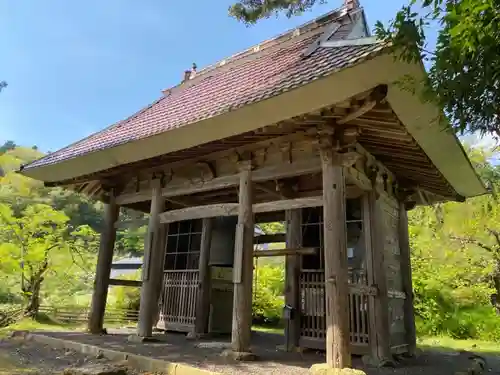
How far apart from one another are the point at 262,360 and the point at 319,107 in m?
3.33

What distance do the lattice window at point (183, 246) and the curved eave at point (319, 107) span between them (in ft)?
9.87

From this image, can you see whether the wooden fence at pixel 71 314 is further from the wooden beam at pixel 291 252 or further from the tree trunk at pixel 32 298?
the wooden beam at pixel 291 252

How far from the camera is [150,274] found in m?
6.45

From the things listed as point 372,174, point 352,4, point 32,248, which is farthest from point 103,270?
point 352,4

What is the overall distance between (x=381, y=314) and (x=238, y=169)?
9.91ft

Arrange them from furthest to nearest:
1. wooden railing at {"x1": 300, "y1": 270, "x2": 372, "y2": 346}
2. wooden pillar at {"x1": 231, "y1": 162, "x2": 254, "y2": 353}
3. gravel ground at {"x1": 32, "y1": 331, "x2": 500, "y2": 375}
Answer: wooden railing at {"x1": 300, "y1": 270, "x2": 372, "y2": 346} < wooden pillar at {"x1": 231, "y1": 162, "x2": 254, "y2": 353} < gravel ground at {"x1": 32, "y1": 331, "x2": 500, "y2": 375}

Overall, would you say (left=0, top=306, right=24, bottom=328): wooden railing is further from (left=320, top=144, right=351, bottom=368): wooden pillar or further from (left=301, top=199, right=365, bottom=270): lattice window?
(left=320, top=144, right=351, bottom=368): wooden pillar

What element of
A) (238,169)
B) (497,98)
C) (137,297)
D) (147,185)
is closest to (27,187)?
(137,297)

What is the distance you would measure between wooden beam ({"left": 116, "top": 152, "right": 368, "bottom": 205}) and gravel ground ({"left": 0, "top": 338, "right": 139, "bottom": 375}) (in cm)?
286

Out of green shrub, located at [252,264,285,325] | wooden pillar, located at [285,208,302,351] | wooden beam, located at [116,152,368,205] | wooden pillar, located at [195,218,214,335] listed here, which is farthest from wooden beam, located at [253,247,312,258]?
green shrub, located at [252,264,285,325]

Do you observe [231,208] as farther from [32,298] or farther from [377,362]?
[32,298]

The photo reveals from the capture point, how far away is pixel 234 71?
7.70m

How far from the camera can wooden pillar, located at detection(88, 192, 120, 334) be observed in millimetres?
7509

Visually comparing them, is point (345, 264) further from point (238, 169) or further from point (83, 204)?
point (83, 204)
